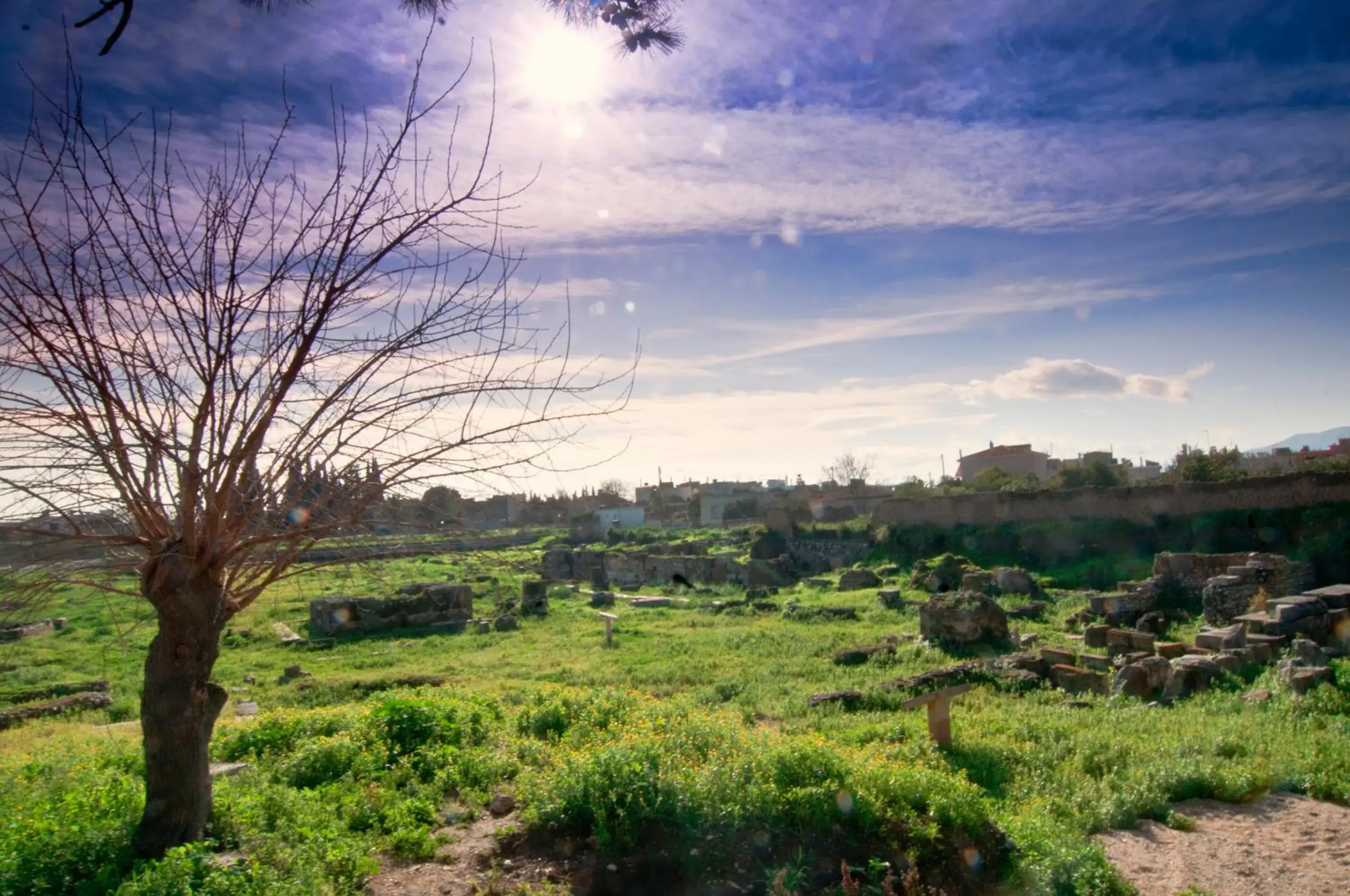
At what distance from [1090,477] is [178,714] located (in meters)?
36.7

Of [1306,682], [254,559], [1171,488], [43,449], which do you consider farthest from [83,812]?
[1171,488]

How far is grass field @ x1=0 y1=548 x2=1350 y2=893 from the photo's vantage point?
484cm

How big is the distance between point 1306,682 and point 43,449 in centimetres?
1169

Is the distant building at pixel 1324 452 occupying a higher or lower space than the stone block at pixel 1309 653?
higher

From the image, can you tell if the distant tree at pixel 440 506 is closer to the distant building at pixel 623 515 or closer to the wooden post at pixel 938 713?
the wooden post at pixel 938 713

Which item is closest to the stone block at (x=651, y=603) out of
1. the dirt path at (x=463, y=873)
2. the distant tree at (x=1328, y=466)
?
the distant tree at (x=1328, y=466)

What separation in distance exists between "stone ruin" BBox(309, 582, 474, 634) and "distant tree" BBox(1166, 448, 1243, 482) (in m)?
20.3

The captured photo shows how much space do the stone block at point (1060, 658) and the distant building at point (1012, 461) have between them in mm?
50071

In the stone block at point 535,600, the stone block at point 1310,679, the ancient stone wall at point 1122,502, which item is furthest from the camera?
the stone block at point 535,600

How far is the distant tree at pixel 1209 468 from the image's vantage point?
27.6 m

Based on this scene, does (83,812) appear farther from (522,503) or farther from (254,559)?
(522,503)

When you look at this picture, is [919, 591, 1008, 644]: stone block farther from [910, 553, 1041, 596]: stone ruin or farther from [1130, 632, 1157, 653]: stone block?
[910, 553, 1041, 596]: stone ruin

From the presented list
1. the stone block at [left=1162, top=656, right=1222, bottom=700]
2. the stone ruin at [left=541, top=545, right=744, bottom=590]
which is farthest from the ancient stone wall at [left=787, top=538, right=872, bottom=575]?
the stone block at [left=1162, top=656, right=1222, bottom=700]

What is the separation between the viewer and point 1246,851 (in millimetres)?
5703
